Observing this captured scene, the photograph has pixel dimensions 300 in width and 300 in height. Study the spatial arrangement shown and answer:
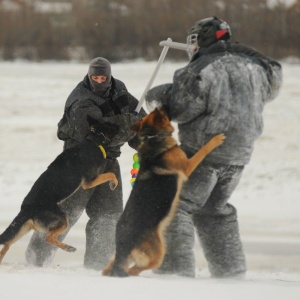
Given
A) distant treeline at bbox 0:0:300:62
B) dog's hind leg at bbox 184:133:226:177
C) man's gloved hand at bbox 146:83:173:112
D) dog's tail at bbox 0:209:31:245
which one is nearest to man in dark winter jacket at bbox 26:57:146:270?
dog's tail at bbox 0:209:31:245

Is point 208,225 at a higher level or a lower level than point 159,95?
lower

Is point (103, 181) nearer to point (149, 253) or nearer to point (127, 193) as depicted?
point (149, 253)

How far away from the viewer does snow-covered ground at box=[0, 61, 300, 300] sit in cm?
356

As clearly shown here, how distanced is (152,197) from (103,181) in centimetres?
96

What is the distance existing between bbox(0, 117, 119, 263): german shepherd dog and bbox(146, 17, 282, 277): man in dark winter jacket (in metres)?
0.80

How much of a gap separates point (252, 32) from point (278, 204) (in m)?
8.92

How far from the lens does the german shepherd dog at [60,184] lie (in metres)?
4.68

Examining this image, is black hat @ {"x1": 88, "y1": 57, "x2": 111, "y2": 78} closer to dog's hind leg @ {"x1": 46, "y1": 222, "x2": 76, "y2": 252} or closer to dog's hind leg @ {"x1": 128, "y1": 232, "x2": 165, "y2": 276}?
dog's hind leg @ {"x1": 46, "y1": 222, "x2": 76, "y2": 252}

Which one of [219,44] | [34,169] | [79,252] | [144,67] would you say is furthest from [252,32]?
[219,44]

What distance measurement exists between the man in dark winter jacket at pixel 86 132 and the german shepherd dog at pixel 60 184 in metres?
0.09

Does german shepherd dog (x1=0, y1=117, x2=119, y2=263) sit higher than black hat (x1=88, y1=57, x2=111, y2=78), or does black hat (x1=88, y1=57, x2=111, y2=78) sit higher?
black hat (x1=88, y1=57, x2=111, y2=78)

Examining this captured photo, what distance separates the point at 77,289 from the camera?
349cm

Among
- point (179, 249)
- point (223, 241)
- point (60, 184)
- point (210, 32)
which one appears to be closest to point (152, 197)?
point (179, 249)

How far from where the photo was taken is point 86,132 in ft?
16.3
